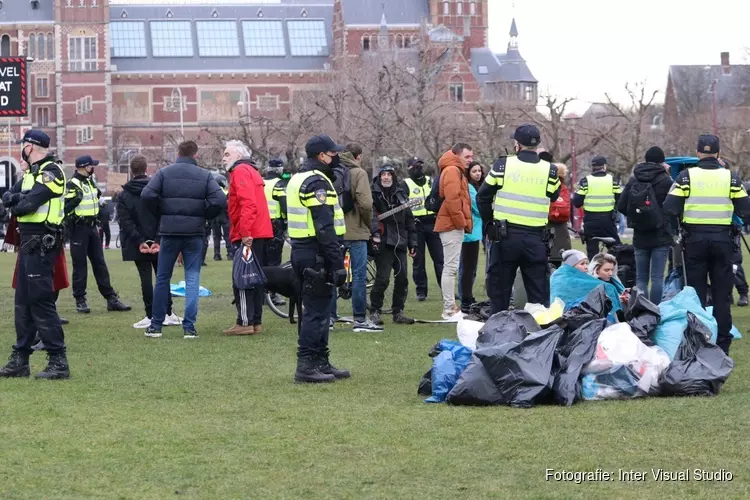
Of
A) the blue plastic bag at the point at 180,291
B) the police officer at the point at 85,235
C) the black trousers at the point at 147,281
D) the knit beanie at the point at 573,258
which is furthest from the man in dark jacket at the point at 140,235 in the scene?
the knit beanie at the point at 573,258

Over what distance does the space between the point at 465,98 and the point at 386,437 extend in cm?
10666

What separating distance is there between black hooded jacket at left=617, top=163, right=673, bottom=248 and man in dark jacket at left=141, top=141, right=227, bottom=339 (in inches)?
167

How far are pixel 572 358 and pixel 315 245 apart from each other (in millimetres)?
2204

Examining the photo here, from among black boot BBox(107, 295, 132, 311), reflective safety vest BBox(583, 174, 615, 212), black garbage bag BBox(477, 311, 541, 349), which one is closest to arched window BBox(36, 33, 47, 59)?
black boot BBox(107, 295, 132, 311)

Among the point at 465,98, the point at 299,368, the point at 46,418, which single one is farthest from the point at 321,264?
the point at 465,98

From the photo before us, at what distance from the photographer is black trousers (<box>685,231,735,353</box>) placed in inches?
446

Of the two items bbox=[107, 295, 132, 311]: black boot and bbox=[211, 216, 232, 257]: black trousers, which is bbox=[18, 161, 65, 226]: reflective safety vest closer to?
bbox=[107, 295, 132, 311]: black boot

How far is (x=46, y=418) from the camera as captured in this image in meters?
8.93

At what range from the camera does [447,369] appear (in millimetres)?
9492

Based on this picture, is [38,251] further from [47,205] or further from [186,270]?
[186,270]

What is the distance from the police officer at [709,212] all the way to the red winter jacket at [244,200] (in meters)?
4.44

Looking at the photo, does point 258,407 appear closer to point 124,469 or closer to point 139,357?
point 124,469

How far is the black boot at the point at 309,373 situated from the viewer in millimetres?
10508

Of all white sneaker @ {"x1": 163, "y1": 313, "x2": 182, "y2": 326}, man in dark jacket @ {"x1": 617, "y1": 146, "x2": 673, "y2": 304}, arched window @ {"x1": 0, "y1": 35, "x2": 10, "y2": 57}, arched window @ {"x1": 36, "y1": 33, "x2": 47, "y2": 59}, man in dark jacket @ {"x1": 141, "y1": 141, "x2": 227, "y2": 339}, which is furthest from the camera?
arched window @ {"x1": 36, "y1": 33, "x2": 47, "y2": 59}
